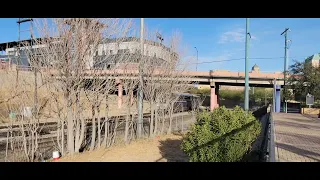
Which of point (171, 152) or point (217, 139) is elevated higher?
point (217, 139)

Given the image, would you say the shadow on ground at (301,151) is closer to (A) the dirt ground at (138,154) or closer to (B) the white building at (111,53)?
(A) the dirt ground at (138,154)

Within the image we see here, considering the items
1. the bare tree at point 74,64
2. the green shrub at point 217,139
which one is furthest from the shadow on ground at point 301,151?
the bare tree at point 74,64

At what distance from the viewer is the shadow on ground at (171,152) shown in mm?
9409

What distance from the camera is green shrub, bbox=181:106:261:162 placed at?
20.9ft

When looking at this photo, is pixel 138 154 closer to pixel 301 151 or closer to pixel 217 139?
pixel 217 139

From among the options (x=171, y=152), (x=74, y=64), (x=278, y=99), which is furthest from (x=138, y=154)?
(x=278, y=99)

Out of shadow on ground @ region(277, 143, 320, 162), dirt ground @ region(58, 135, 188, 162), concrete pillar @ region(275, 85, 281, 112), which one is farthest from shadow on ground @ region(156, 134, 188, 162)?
concrete pillar @ region(275, 85, 281, 112)

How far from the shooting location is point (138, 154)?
34.1ft

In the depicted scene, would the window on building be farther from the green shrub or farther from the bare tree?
the green shrub

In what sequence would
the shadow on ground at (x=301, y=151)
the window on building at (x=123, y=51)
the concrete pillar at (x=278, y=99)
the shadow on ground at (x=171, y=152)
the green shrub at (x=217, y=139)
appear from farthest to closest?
the concrete pillar at (x=278, y=99) < the window on building at (x=123, y=51) < the shadow on ground at (x=171, y=152) < the shadow on ground at (x=301, y=151) < the green shrub at (x=217, y=139)

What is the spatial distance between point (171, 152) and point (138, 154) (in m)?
1.21
